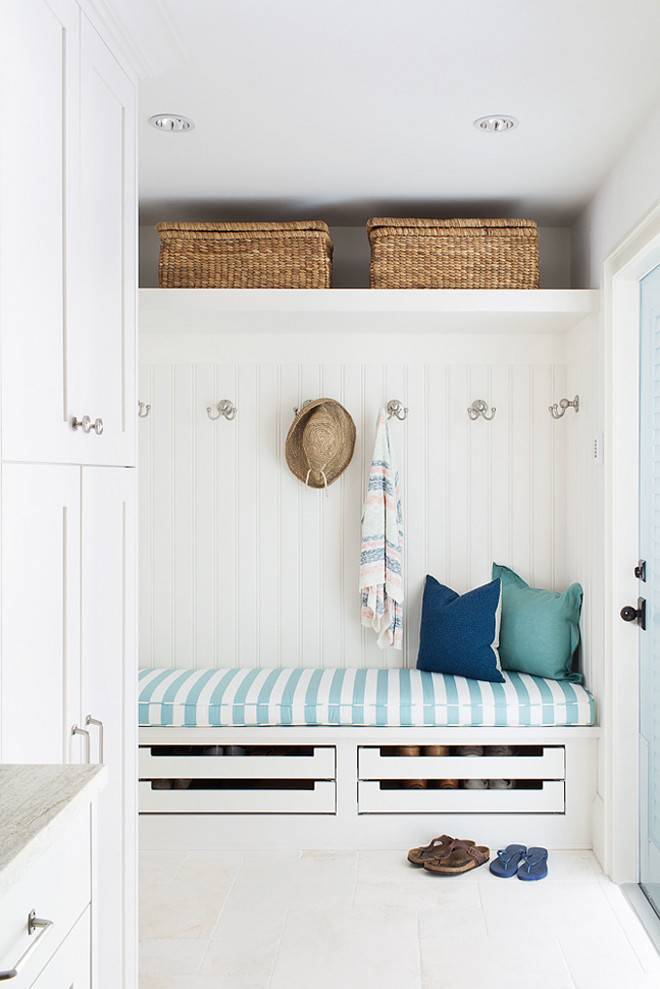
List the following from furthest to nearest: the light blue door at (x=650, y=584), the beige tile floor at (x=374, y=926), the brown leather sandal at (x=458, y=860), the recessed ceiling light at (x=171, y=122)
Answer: the brown leather sandal at (x=458, y=860) → the light blue door at (x=650, y=584) → the recessed ceiling light at (x=171, y=122) → the beige tile floor at (x=374, y=926)

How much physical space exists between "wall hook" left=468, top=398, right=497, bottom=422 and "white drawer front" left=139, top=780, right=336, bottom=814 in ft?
5.36

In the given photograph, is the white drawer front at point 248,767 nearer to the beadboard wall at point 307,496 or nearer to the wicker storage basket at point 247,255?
the beadboard wall at point 307,496

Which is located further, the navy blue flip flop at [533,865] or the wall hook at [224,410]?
the wall hook at [224,410]

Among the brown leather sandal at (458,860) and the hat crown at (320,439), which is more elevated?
the hat crown at (320,439)

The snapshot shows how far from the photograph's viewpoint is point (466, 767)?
3.17 meters

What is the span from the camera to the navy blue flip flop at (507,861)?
2918mm

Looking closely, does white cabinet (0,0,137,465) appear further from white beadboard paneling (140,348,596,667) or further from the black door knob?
the black door knob

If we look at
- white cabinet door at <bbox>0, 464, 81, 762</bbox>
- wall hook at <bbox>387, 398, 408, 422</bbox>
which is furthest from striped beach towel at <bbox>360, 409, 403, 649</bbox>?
white cabinet door at <bbox>0, 464, 81, 762</bbox>

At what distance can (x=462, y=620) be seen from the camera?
3398mm

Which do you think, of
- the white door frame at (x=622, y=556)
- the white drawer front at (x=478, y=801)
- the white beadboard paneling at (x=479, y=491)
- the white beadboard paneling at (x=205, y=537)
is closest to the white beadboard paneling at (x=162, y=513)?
Result: the white beadboard paneling at (x=205, y=537)

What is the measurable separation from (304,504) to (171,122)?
1.67 m

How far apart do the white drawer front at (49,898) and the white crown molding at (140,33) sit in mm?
1531

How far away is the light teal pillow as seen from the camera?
3.36 m

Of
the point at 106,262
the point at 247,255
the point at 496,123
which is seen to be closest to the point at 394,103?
the point at 496,123
